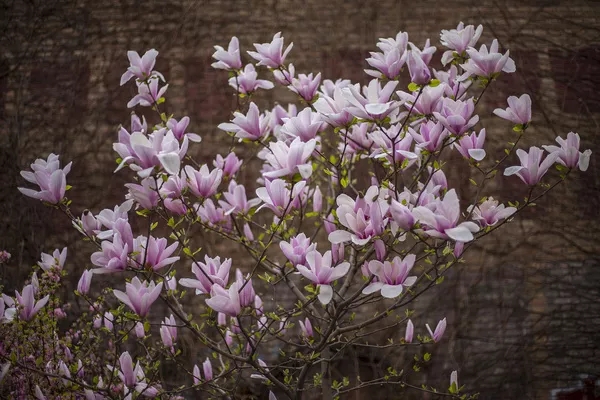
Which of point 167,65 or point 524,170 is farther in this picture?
point 167,65

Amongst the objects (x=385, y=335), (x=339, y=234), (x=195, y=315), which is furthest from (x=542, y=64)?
(x=339, y=234)

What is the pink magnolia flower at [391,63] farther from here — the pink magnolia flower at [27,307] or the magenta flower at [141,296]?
the pink magnolia flower at [27,307]

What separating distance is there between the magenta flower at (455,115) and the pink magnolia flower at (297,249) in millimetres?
454

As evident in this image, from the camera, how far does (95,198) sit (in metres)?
3.74

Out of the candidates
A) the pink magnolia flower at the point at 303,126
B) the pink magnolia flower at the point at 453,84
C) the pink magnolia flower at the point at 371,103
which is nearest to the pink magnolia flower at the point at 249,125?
the pink magnolia flower at the point at 303,126

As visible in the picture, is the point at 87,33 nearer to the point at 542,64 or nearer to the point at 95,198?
the point at 95,198

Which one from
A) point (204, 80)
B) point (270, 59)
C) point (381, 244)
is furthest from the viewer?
point (204, 80)

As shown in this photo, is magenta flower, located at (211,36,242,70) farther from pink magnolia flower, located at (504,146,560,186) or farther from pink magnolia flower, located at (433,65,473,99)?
pink magnolia flower, located at (504,146,560,186)

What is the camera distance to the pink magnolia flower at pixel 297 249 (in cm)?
158

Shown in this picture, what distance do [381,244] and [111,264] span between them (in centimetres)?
68

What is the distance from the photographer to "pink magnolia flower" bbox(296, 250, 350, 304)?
1466 millimetres

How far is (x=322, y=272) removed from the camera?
1.48 m

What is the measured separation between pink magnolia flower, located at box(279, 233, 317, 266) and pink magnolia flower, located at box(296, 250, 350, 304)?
76 mm

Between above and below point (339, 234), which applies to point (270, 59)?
above
